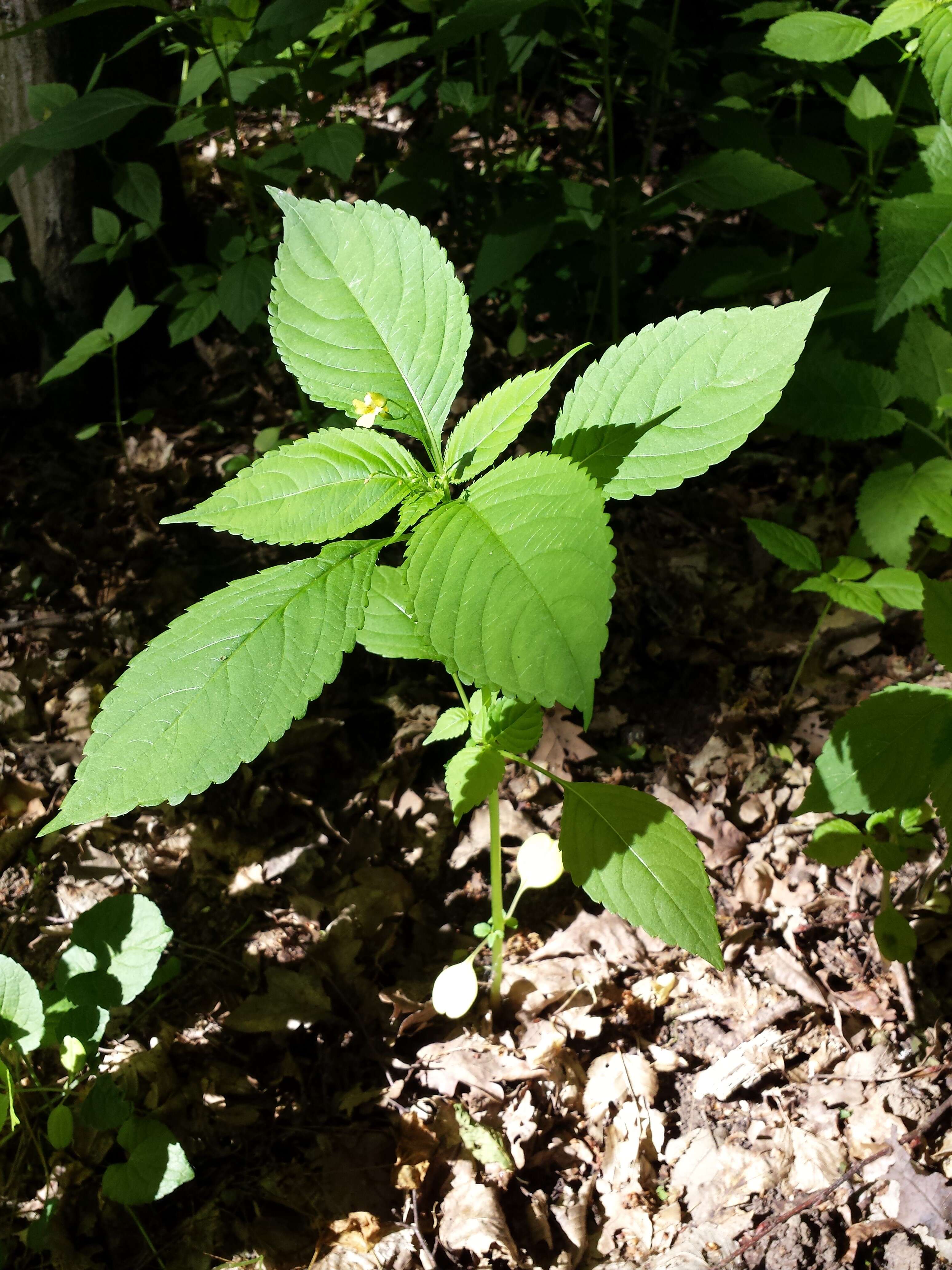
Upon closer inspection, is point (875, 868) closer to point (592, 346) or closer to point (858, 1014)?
point (858, 1014)

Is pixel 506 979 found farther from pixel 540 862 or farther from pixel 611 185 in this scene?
pixel 611 185

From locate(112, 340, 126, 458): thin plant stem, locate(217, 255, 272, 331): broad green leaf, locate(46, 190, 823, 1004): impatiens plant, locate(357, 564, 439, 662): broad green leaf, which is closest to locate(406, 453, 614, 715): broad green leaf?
locate(46, 190, 823, 1004): impatiens plant

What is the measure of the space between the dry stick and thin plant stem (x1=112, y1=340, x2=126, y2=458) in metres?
3.28

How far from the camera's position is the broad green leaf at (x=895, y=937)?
6.30 feet

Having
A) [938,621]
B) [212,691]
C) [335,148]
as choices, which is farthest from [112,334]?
[938,621]

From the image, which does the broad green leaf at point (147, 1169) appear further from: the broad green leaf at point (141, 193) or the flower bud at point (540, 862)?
the broad green leaf at point (141, 193)

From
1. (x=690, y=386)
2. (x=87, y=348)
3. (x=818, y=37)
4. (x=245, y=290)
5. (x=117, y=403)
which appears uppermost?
(x=818, y=37)

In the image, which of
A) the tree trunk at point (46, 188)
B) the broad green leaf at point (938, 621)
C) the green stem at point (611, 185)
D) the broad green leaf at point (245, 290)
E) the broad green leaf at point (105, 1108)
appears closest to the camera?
the broad green leaf at point (938, 621)

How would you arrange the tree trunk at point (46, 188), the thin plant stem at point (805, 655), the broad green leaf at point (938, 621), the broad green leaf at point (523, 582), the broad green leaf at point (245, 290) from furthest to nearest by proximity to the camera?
1. the tree trunk at point (46, 188)
2. the broad green leaf at point (245, 290)
3. the thin plant stem at point (805, 655)
4. the broad green leaf at point (938, 621)
5. the broad green leaf at point (523, 582)

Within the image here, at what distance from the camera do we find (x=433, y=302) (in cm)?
129

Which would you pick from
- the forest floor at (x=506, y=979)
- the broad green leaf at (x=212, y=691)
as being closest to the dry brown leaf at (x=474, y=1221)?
the forest floor at (x=506, y=979)

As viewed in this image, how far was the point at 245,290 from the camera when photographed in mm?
2914

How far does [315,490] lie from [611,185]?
206cm

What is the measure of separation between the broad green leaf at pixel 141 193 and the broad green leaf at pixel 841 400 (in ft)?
7.48
